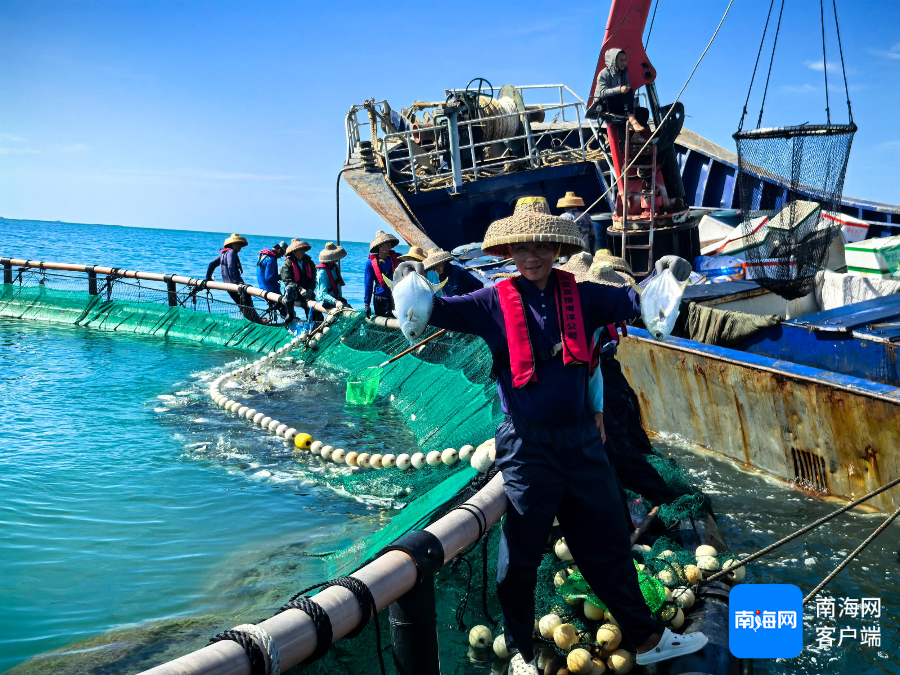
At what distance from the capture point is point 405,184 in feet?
44.2

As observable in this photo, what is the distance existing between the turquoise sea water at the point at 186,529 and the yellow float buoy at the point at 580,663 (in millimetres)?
477

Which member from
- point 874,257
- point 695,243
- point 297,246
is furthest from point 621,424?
point 297,246

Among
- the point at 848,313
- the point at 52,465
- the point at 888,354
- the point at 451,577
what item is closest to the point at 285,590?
the point at 451,577

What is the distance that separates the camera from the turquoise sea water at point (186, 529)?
152 inches

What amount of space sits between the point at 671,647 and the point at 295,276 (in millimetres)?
9018

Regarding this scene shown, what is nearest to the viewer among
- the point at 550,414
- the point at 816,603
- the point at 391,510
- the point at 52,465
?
the point at 550,414

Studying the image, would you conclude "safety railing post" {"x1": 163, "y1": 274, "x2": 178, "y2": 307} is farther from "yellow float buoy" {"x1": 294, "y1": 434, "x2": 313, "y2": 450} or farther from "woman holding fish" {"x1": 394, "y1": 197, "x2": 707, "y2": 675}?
"woman holding fish" {"x1": 394, "y1": 197, "x2": 707, "y2": 675}

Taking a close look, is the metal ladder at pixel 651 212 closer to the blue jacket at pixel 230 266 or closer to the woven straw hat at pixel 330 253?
the woven straw hat at pixel 330 253

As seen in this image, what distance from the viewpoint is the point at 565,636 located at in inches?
120

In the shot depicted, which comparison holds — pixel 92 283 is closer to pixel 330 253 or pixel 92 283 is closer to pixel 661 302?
pixel 330 253

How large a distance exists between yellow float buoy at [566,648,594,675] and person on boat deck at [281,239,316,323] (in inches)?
330

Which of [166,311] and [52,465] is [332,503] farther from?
[166,311]

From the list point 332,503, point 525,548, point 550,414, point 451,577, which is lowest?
point 332,503

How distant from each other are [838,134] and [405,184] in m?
7.88
